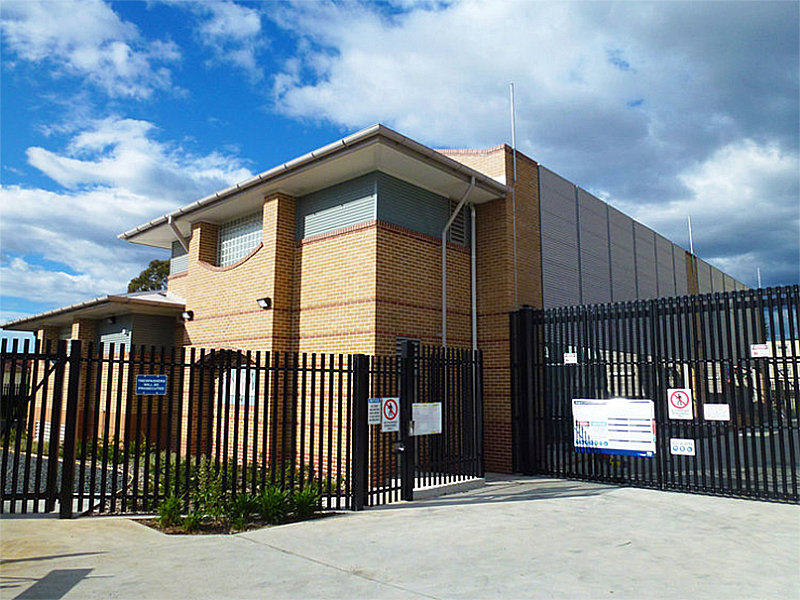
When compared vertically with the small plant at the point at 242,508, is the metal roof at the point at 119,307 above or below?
above

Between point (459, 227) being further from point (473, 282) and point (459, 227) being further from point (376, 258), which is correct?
point (376, 258)

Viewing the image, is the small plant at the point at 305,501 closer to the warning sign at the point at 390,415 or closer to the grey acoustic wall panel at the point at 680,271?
the warning sign at the point at 390,415

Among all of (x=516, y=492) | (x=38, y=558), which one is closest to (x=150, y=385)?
(x=38, y=558)

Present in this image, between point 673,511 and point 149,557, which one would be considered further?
point 673,511

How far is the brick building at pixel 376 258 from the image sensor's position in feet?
37.0

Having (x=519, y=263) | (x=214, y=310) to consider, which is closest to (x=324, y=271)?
(x=214, y=310)

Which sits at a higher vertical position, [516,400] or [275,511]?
[516,400]

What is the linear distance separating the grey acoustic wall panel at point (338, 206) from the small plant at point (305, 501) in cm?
539

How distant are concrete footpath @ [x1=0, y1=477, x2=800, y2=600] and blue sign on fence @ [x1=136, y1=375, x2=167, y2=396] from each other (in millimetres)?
1576

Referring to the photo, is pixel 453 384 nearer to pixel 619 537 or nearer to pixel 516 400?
pixel 516 400

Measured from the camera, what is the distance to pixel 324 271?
39.4 ft

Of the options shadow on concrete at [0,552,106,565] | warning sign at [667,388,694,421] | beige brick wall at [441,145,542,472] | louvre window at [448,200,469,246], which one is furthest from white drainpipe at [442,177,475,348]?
shadow on concrete at [0,552,106,565]

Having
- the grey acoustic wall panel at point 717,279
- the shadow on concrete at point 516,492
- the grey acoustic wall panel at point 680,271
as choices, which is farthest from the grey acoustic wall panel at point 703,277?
the shadow on concrete at point 516,492

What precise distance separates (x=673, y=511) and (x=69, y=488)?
7.99 metres
